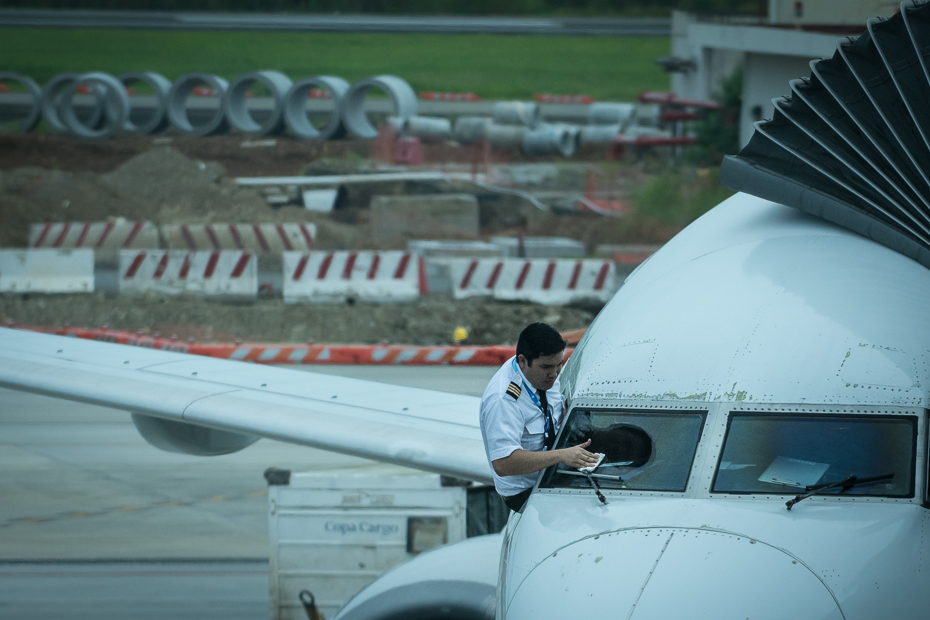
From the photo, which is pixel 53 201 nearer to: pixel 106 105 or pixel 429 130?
pixel 106 105

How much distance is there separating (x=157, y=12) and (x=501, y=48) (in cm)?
2551

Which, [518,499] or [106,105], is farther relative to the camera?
[106,105]

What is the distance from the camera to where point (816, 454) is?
5.97 metres

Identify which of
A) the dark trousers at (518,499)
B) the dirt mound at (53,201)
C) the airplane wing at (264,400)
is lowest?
the dirt mound at (53,201)

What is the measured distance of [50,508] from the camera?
1441 cm

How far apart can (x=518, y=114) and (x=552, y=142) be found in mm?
2937

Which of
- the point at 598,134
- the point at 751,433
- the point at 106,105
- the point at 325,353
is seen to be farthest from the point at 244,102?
the point at 751,433

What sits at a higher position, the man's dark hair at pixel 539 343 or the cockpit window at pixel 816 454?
the man's dark hair at pixel 539 343

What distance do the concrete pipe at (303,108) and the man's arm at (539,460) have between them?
1508 inches

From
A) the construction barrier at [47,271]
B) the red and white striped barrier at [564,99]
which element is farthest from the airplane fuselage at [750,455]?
the red and white striped barrier at [564,99]

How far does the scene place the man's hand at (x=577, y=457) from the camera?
242 inches

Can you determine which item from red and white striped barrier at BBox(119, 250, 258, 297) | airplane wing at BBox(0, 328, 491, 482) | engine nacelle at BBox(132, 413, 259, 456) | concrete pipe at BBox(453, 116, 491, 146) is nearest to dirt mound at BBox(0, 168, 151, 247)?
red and white striped barrier at BBox(119, 250, 258, 297)

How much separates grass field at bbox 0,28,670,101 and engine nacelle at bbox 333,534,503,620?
53928 mm

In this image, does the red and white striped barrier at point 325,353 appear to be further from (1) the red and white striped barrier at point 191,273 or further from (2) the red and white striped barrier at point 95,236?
(2) the red and white striped barrier at point 95,236
